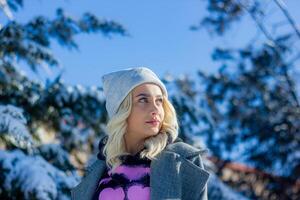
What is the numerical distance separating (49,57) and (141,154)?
145 inches

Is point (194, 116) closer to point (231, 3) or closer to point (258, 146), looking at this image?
point (231, 3)

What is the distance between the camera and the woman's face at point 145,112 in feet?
8.38

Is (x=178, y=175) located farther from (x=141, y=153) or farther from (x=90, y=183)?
(x=90, y=183)

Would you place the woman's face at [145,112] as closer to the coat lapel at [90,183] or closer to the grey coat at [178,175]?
the grey coat at [178,175]

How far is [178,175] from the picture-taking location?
240cm

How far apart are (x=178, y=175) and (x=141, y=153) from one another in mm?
225

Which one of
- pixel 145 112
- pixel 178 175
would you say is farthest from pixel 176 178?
pixel 145 112

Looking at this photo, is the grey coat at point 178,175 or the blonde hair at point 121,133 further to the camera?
the blonde hair at point 121,133

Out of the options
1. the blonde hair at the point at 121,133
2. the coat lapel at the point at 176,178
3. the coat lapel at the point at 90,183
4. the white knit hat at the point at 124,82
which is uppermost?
the white knit hat at the point at 124,82

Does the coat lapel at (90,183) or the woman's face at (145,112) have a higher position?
the woman's face at (145,112)

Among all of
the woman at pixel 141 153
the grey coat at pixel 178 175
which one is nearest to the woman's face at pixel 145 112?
the woman at pixel 141 153

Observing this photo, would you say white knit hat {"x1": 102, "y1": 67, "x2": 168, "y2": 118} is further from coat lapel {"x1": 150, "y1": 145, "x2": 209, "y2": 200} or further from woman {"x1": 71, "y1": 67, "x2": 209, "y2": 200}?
coat lapel {"x1": 150, "y1": 145, "x2": 209, "y2": 200}

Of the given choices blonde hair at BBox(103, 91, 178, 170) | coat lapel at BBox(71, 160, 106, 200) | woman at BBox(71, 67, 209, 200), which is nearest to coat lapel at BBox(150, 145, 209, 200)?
woman at BBox(71, 67, 209, 200)

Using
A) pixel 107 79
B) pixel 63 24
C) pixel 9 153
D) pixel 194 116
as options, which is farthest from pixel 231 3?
pixel 107 79
